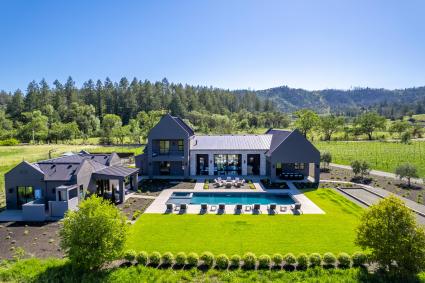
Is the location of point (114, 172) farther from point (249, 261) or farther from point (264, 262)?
point (264, 262)

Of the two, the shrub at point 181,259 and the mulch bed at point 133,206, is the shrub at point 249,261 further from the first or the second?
the mulch bed at point 133,206

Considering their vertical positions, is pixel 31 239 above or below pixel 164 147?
below

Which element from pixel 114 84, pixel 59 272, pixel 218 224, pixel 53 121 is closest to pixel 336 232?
pixel 218 224

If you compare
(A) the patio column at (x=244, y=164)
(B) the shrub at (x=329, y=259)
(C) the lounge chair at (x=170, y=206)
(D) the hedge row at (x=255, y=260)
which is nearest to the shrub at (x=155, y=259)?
(D) the hedge row at (x=255, y=260)

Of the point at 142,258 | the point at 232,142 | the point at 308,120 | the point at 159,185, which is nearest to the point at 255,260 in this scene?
the point at 142,258

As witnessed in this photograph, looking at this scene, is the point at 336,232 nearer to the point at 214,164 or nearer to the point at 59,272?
the point at 59,272

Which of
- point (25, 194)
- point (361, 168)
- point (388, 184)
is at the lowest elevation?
point (388, 184)
